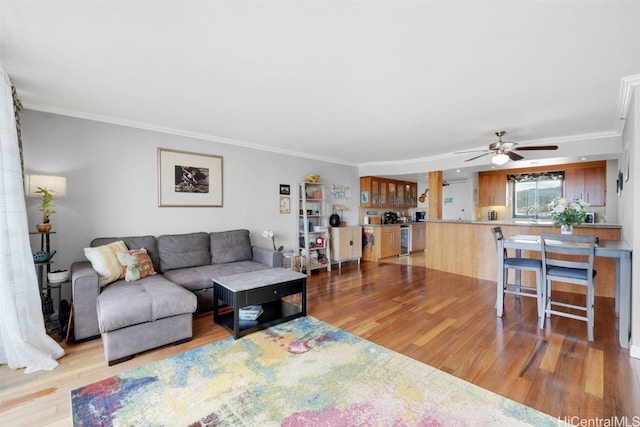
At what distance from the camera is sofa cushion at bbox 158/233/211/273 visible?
360 cm

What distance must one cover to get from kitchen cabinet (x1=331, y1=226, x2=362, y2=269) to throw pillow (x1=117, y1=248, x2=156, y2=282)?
3510 mm

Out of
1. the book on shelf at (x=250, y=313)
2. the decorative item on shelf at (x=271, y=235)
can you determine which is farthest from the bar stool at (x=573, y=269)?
the decorative item on shelf at (x=271, y=235)

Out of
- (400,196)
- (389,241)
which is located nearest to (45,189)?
(389,241)

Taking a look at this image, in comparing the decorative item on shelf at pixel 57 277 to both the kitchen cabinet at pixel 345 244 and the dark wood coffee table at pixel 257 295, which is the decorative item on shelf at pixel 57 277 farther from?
the kitchen cabinet at pixel 345 244

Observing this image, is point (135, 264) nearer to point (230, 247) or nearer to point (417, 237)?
point (230, 247)

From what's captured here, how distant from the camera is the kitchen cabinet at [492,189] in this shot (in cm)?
685

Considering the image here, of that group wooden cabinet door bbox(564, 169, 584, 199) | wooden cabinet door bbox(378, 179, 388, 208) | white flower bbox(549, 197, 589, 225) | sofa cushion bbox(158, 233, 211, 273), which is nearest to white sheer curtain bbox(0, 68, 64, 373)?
sofa cushion bbox(158, 233, 211, 273)

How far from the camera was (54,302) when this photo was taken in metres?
3.10

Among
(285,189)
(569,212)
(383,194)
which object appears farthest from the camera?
(383,194)

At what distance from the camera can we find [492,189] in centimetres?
696

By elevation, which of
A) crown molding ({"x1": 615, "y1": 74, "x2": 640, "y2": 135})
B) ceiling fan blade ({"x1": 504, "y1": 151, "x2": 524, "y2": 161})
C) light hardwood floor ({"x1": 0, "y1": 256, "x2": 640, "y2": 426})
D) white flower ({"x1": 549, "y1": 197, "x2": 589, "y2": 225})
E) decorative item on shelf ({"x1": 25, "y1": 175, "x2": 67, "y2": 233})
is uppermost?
crown molding ({"x1": 615, "y1": 74, "x2": 640, "y2": 135})

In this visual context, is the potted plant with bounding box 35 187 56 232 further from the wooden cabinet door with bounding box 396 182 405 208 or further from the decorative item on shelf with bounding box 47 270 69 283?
the wooden cabinet door with bounding box 396 182 405 208

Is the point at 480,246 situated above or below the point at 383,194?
below

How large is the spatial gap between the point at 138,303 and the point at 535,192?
798 cm
